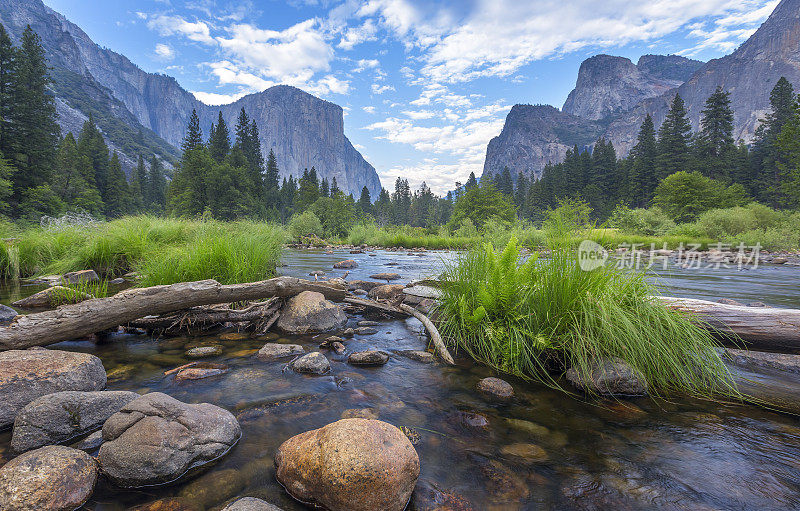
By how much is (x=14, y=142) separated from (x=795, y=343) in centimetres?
4763

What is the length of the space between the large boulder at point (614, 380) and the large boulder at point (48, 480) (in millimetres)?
3891

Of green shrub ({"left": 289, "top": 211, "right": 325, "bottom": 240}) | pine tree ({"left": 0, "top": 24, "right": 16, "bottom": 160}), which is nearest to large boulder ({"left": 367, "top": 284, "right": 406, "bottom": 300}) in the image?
green shrub ({"left": 289, "top": 211, "right": 325, "bottom": 240})

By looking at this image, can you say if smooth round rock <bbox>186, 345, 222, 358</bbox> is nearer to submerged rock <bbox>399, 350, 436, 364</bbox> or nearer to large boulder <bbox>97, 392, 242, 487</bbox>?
large boulder <bbox>97, 392, 242, 487</bbox>

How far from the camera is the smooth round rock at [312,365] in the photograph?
137 inches

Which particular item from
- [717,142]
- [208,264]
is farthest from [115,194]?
[717,142]

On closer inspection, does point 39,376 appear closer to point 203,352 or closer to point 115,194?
point 203,352

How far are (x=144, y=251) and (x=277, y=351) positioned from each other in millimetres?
6181

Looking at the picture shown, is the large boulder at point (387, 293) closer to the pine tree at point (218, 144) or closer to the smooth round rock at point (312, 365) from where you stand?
the smooth round rock at point (312, 365)

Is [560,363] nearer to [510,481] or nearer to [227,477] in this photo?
[510,481]

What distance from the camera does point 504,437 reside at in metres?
2.47

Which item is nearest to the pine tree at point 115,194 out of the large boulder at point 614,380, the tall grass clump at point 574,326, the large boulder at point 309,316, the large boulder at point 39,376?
the large boulder at point 309,316

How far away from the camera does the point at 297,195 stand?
73625mm

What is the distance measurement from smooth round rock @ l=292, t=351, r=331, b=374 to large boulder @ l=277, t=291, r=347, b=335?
1.37m

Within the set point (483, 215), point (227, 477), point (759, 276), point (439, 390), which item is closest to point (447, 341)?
point (439, 390)
